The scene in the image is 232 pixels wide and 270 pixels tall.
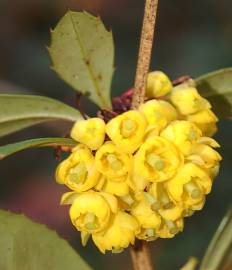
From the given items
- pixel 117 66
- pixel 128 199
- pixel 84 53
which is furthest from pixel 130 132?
pixel 117 66

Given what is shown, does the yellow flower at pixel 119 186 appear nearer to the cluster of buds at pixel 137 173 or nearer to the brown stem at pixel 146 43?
the cluster of buds at pixel 137 173

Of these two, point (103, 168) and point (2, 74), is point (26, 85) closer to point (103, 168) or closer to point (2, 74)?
point (2, 74)

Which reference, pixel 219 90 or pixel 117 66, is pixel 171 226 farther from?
pixel 117 66

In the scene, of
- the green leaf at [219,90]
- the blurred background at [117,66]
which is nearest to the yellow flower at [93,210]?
Answer: the green leaf at [219,90]

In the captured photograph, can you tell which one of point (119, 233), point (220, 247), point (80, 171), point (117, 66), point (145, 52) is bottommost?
point (117, 66)

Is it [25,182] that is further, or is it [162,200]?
[25,182]

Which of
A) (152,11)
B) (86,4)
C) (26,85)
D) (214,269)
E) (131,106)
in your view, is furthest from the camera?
(86,4)

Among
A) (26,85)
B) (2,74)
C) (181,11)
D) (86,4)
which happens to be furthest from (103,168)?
(86,4)
